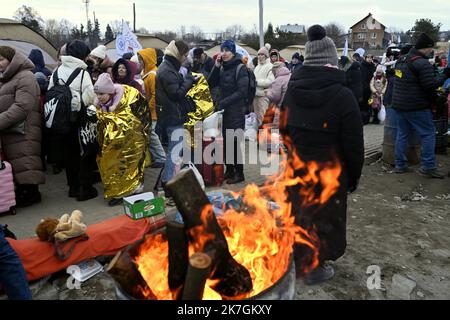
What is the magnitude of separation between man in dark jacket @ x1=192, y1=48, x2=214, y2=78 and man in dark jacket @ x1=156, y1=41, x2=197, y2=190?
2.81 meters

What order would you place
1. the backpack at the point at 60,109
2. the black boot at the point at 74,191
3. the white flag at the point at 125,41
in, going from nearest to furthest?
1. the backpack at the point at 60,109
2. the black boot at the point at 74,191
3. the white flag at the point at 125,41

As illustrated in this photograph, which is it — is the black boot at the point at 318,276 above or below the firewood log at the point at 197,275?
below

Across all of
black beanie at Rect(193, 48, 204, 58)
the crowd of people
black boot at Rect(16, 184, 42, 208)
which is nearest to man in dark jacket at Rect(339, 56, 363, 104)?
the crowd of people

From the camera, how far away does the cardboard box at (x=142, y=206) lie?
13.1ft

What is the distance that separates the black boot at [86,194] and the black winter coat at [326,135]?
3280 mm

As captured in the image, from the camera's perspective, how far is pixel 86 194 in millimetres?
5469

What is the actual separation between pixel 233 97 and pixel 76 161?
8.28ft

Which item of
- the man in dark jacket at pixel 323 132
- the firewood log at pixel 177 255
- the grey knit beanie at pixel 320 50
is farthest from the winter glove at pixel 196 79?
the firewood log at pixel 177 255

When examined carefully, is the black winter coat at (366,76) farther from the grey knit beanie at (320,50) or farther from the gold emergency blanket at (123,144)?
the grey knit beanie at (320,50)

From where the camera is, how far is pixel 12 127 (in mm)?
4957

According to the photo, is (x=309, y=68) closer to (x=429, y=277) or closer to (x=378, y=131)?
(x=429, y=277)

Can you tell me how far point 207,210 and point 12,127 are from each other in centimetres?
383

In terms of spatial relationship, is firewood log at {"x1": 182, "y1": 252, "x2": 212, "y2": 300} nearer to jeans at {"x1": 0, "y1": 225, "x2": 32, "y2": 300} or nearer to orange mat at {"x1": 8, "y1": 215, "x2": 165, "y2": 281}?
orange mat at {"x1": 8, "y1": 215, "x2": 165, "y2": 281}

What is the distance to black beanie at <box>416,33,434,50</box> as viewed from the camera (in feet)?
20.4
